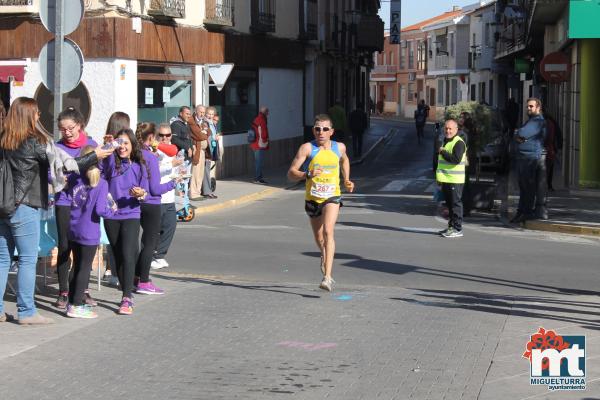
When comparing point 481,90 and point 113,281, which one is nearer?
point 113,281

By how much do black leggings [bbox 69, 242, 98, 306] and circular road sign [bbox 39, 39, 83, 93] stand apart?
272cm

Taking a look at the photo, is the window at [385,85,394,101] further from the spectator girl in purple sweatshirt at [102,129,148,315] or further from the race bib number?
the spectator girl in purple sweatshirt at [102,129,148,315]

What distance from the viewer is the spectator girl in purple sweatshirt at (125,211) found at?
954 centimetres

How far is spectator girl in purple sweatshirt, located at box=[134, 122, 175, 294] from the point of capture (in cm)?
1003

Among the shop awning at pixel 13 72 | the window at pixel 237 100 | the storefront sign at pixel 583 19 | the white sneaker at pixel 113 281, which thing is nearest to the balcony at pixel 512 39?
the window at pixel 237 100

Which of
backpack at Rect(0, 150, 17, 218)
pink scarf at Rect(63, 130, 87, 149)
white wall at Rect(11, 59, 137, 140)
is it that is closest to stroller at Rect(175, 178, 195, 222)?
white wall at Rect(11, 59, 137, 140)

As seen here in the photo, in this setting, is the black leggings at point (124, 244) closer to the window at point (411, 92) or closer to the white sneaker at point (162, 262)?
the white sneaker at point (162, 262)

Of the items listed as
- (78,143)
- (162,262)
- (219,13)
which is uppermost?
(219,13)

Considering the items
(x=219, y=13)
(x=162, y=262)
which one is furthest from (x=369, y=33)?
(x=162, y=262)

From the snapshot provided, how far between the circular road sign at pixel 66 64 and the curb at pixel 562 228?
27.6 ft

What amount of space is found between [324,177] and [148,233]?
176cm

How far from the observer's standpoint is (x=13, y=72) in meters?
21.7

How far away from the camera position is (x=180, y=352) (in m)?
8.09

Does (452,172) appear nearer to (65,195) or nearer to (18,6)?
(65,195)
